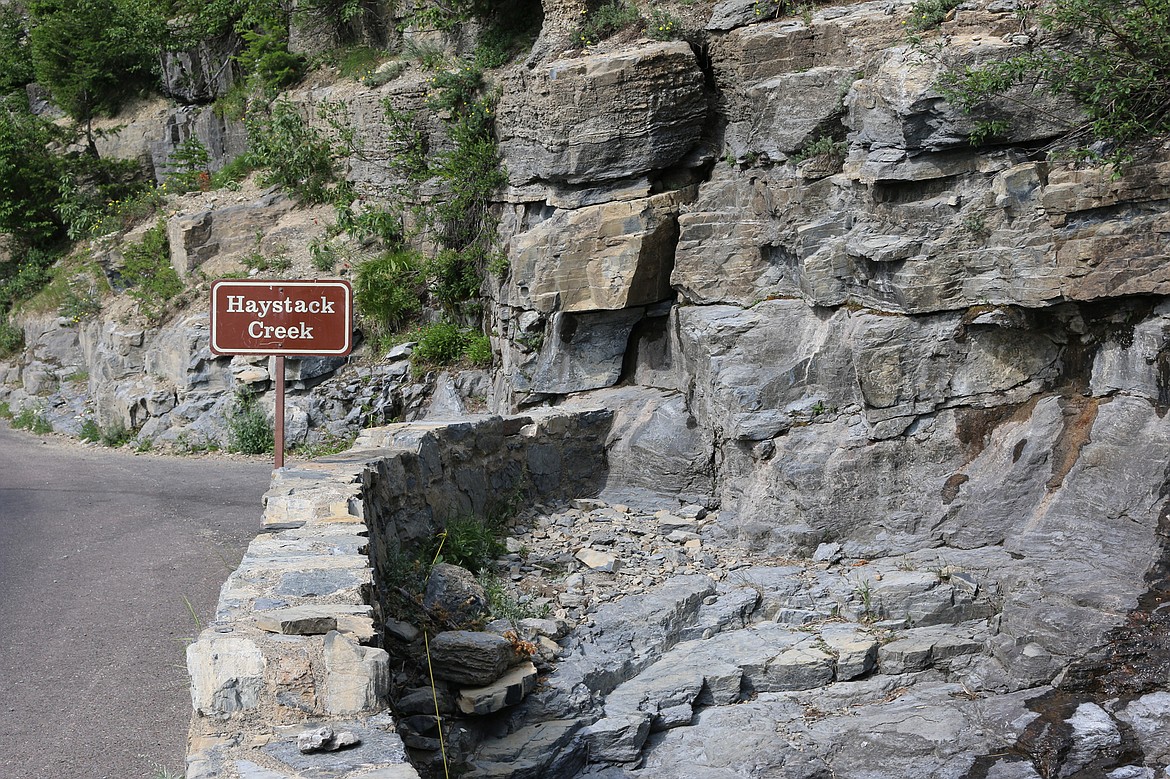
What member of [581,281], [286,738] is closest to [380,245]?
[581,281]

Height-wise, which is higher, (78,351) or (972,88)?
(972,88)

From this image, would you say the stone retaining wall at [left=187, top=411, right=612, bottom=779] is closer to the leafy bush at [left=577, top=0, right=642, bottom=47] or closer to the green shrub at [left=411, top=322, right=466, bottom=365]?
Answer: the leafy bush at [left=577, top=0, right=642, bottom=47]

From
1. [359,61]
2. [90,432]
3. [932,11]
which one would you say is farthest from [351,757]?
[359,61]

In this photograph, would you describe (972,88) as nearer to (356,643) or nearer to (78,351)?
(356,643)

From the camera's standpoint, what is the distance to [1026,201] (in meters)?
7.81

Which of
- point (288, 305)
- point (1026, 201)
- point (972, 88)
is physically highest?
point (972, 88)

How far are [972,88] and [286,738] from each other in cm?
684

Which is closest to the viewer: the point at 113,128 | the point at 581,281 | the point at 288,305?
the point at 288,305

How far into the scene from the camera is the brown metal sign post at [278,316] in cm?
692

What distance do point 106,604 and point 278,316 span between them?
7.82 ft

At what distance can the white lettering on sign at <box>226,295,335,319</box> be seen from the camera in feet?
22.7

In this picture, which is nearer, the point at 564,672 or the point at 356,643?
the point at 356,643

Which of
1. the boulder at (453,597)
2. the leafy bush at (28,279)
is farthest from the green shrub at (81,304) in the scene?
the boulder at (453,597)

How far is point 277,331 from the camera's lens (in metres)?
6.98
